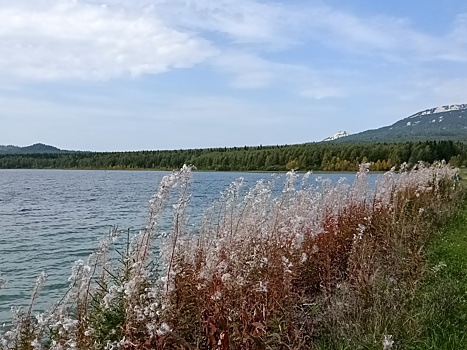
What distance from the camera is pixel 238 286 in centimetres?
470

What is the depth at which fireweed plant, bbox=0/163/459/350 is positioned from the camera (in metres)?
4.01

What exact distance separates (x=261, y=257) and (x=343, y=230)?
130 inches

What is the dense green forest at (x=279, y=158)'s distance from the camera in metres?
78.1

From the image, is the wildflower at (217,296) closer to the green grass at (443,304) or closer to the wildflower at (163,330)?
the wildflower at (163,330)

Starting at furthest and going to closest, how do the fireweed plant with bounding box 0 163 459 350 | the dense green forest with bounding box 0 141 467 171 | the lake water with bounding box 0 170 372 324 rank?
1. the dense green forest with bounding box 0 141 467 171
2. the lake water with bounding box 0 170 372 324
3. the fireweed plant with bounding box 0 163 459 350

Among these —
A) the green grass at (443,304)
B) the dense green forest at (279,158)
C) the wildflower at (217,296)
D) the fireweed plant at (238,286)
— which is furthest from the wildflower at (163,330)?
the dense green forest at (279,158)

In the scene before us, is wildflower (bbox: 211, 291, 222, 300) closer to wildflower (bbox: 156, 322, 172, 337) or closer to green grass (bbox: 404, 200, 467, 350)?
wildflower (bbox: 156, 322, 172, 337)

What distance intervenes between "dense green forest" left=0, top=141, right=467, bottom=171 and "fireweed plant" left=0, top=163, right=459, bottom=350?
120 feet

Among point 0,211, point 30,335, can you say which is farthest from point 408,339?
point 0,211

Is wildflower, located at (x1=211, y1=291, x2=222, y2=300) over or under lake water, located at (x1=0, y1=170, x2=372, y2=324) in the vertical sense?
over

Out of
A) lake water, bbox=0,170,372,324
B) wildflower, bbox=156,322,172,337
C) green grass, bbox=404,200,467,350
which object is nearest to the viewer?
wildflower, bbox=156,322,172,337

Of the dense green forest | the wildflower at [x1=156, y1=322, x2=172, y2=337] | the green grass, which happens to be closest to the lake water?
the wildflower at [x1=156, y1=322, x2=172, y2=337]

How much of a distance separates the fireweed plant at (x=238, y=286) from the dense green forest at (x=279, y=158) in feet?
120

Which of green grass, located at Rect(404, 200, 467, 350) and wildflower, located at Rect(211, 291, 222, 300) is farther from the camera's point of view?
green grass, located at Rect(404, 200, 467, 350)
